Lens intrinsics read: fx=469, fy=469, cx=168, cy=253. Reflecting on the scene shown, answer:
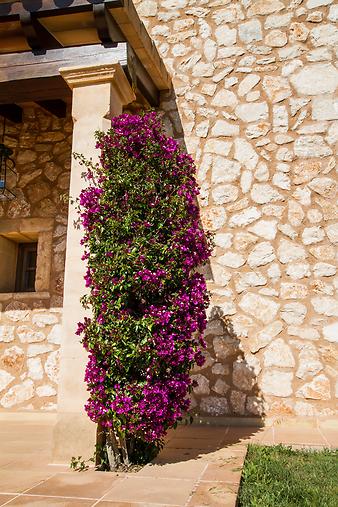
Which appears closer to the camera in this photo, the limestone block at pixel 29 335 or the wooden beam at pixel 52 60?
the wooden beam at pixel 52 60

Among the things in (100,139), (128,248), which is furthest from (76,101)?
(128,248)

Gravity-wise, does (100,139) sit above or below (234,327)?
above

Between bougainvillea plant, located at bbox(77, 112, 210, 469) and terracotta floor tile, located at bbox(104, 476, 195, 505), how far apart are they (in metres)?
0.30

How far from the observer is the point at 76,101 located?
3.45 m

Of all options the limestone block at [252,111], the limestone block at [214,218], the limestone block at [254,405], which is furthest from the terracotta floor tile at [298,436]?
the limestone block at [252,111]

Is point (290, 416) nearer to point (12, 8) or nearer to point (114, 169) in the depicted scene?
point (114, 169)

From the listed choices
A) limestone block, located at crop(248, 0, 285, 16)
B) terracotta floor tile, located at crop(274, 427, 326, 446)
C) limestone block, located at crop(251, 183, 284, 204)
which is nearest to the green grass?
terracotta floor tile, located at crop(274, 427, 326, 446)

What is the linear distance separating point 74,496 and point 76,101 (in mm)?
2591

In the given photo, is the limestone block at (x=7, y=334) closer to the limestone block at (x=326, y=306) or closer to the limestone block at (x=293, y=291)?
the limestone block at (x=293, y=291)

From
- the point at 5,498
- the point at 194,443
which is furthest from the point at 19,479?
the point at 194,443

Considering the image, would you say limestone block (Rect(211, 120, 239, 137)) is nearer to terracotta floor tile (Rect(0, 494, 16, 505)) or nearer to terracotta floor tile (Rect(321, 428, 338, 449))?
terracotta floor tile (Rect(321, 428, 338, 449))

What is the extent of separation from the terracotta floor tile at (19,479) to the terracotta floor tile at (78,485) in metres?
0.07

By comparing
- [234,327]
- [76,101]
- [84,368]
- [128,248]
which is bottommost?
[84,368]

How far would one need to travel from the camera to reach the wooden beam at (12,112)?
17.1 feet
